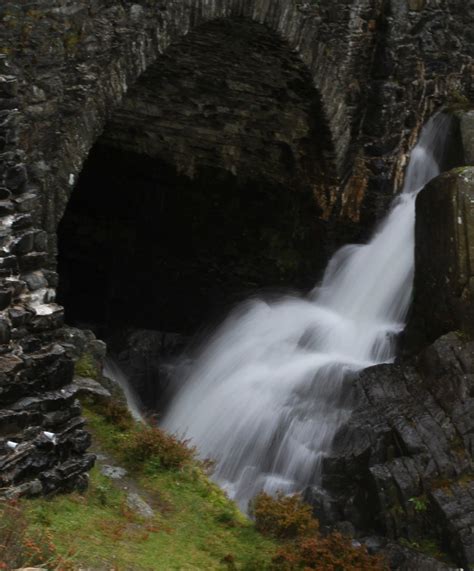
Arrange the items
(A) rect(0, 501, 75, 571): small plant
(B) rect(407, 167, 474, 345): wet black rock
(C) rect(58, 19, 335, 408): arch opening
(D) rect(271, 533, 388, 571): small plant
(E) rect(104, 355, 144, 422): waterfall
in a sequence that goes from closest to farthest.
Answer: (A) rect(0, 501, 75, 571): small plant
(D) rect(271, 533, 388, 571): small plant
(B) rect(407, 167, 474, 345): wet black rock
(E) rect(104, 355, 144, 422): waterfall
(C) rect(58, 19, 335, 408): arch opening

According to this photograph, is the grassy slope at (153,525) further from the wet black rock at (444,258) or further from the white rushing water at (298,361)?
the wet black rock at (444,258)

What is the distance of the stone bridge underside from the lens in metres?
8.54

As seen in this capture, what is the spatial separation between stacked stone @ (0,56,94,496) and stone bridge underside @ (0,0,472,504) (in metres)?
0.01

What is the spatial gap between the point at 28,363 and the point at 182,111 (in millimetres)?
8747

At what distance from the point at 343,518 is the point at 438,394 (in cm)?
200

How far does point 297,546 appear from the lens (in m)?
9.39

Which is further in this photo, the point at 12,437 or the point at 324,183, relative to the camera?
the point at 324,183

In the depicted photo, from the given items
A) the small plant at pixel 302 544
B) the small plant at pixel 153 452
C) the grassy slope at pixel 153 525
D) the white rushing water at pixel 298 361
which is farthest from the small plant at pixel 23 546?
the white rushing water at pixel 298 361

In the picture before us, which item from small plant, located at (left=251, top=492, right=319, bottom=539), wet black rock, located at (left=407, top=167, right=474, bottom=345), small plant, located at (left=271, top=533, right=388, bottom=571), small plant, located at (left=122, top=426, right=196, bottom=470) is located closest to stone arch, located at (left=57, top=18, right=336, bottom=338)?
wet black rock, located at (left=407, top=167, right=474, bottom=345)

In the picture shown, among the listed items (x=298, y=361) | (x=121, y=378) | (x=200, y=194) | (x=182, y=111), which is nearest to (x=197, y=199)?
(x=200, y=194)

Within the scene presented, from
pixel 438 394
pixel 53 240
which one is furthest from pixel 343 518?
pixel 53 240

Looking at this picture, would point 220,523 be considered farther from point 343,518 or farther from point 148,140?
point 148,140

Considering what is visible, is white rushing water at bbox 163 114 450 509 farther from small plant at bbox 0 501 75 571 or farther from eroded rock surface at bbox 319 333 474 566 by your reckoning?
small plant at bbox 0 501 75 571

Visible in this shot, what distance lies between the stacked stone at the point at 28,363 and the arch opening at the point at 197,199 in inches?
264
